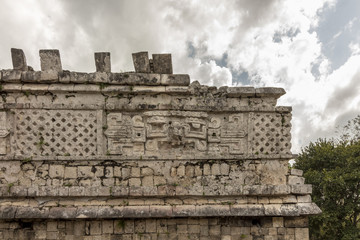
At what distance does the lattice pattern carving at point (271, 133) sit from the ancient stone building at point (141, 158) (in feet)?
0.07

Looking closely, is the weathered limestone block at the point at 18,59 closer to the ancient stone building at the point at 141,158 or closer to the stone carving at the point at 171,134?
the ancient stone building at the point at 141,158

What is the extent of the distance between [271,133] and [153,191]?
8.53ft

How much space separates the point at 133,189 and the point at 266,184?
8.37 feet

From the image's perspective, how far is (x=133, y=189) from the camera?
3.90 metres

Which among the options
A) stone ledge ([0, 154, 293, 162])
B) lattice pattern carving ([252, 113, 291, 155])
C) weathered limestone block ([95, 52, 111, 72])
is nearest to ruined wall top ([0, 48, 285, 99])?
weathered limestone block ([95, 52, 111, 72])

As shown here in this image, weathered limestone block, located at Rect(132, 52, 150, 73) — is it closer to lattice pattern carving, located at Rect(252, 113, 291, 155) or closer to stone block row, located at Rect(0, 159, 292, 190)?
stone block row, located at Rect(0, 159, 292, 190)

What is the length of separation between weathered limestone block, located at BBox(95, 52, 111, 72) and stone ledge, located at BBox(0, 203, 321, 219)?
264cm

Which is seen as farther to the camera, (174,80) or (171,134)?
(174,80)

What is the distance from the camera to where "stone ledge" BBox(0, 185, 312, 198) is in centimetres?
381

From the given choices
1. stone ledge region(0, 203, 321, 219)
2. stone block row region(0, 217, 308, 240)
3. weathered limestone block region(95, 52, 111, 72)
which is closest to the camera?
stone ledge region(0, 203, 321, 219)

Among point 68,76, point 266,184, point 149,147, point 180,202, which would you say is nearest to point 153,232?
point 180,202

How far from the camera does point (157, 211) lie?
12.6 feet

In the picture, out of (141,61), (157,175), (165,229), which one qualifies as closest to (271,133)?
(157,175)

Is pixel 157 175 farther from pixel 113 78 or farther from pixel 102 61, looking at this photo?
pixel 102 61
